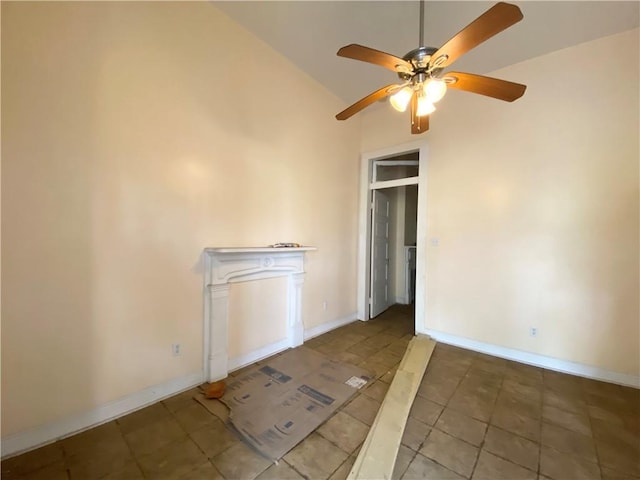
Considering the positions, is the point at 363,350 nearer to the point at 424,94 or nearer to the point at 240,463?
the point at 240,463

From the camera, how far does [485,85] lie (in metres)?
1.60

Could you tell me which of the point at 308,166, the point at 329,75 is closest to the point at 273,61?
the point at 329,75

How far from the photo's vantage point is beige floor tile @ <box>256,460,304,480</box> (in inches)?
54.3

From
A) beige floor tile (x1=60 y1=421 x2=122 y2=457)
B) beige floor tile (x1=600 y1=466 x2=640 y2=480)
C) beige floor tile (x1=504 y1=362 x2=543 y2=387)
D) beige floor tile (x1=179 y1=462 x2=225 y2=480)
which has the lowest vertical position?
beige floor tile (x1=504 y1=362 x2=543 y2=387)

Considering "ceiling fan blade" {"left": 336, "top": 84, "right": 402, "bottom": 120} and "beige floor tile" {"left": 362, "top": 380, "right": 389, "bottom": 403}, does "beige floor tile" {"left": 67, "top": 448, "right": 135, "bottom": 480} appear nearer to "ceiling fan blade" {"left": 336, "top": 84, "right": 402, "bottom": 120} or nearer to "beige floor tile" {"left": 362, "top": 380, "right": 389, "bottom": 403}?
"beige floor tile" {"left": 362, "top": 380, "right": 389, "bottom": 403}

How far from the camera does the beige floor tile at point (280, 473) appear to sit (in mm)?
1380

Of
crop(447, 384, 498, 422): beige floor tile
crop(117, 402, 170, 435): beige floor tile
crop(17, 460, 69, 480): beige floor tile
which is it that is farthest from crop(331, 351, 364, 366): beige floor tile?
crop(17, 460, 69, 480): beige floor tile

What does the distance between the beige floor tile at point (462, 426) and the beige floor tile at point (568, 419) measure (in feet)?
1.81

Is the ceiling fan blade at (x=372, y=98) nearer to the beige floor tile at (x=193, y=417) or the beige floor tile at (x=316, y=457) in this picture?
the beige floor tile at (x=316, y=457)

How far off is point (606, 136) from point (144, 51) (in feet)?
13.6

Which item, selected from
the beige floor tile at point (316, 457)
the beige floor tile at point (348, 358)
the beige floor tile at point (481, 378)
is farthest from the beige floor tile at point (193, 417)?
A: the beige floor tile at point (481, 378)

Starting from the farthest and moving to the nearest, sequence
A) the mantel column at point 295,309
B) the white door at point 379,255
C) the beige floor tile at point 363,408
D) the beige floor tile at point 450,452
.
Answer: the white door at point 379,255 → the mantel column at point 295,309 → the beige floor tile at point 363,408 → the beige floor tile at point 450,452

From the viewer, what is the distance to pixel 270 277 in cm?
282

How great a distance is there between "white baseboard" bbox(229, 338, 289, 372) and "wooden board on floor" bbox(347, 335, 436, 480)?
129 centimetres
